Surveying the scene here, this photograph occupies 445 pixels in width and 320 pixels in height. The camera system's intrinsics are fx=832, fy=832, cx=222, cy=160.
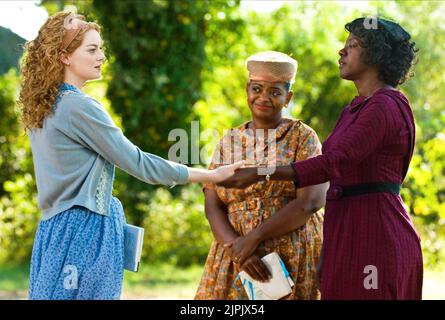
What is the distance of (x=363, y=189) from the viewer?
3387mm

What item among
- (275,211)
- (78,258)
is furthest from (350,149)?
(78,258)

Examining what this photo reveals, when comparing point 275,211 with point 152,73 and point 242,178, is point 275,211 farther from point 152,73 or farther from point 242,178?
point 152,73

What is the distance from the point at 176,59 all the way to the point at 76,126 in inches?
255

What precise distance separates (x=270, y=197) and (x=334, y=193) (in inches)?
16.1

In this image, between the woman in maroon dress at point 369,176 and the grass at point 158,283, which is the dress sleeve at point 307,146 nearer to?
the woman in maroon dress at point 369,176

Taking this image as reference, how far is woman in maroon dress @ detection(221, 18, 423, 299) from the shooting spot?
3.30 m

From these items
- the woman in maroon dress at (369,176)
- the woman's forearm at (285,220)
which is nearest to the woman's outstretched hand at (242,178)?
the woman in maroon dress at (369,176)

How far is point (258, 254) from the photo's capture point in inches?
148

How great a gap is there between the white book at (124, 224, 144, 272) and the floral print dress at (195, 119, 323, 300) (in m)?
0.64

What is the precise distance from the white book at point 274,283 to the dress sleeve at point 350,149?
472 millimetres

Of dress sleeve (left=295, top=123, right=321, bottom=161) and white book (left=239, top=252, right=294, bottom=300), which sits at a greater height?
dress sleeve (left=295, top=123, right=321, bottom=161)

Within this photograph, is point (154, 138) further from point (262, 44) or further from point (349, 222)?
point (349, 222)

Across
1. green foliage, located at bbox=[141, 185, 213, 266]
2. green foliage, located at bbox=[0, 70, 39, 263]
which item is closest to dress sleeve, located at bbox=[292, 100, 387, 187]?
green foliage, located at bbox=[141, 185, 213, 266]

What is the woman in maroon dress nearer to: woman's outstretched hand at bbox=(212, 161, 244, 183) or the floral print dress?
woman's outstretched hand at bbox=(212, 161, 244, 183)
